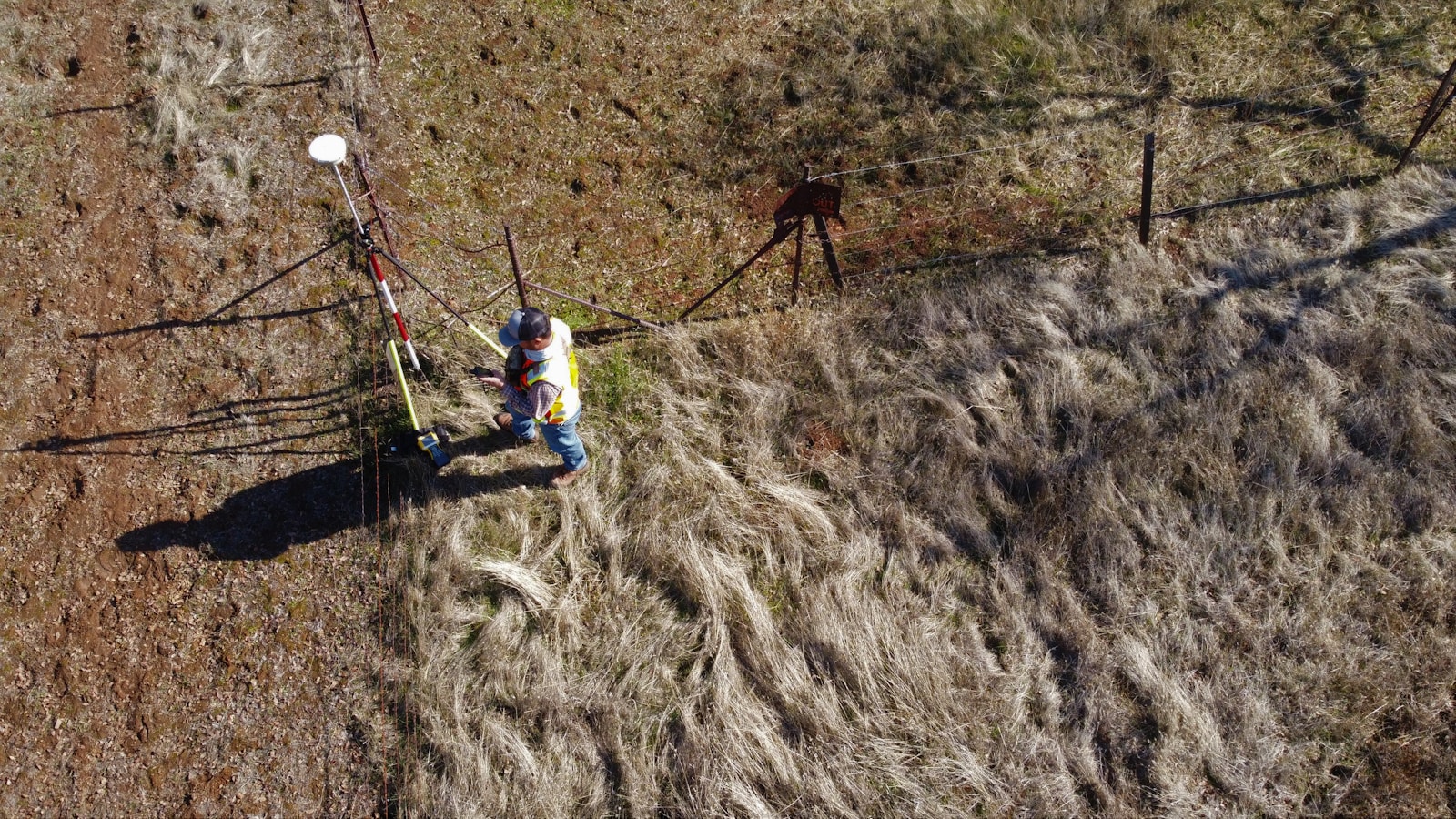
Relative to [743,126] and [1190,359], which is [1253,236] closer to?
[1190,359]

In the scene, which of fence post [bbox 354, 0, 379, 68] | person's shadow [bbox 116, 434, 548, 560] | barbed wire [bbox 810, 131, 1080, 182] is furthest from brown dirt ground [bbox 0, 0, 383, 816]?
barbed wire [bbox 810, 131, 1080, 182]

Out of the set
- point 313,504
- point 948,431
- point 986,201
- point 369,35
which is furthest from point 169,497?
point 986,201

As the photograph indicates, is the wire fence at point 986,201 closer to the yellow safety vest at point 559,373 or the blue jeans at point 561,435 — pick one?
the blue jeans at point 561,435

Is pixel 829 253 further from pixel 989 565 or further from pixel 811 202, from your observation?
pixel 989 565

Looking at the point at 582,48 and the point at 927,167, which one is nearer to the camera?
the point at 927,167

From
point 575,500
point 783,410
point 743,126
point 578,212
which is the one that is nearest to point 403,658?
point 575,500

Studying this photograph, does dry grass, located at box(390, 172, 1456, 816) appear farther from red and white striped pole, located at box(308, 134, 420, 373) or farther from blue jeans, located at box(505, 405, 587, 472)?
red and white striped pole, located at box(308, 134, 420, 373)
